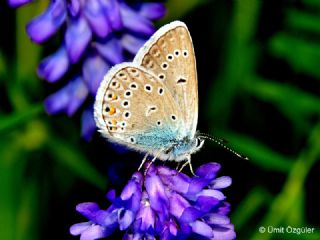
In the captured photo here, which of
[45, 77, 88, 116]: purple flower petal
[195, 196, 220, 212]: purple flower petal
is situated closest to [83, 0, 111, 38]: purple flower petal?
[45, 77, 88, 116]: purple flower petal

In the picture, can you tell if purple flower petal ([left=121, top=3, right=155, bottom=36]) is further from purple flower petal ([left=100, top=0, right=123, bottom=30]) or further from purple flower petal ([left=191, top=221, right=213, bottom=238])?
purple flower petal ([left=191, top=221, right=213, bottom=238])

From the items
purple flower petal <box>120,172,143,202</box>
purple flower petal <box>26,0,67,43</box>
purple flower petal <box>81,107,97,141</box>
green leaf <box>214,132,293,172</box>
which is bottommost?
green leaf <box>214,132,293,172</box>

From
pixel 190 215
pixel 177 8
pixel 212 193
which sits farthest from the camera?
pixel 177 8

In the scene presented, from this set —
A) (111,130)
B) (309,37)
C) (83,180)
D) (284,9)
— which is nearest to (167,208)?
(111,130)

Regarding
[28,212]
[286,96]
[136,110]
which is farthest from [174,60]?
[28,212]

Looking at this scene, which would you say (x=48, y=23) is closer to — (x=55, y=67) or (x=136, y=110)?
(x=55, y=67)

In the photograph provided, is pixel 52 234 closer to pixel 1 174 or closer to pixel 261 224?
pixel 1 174

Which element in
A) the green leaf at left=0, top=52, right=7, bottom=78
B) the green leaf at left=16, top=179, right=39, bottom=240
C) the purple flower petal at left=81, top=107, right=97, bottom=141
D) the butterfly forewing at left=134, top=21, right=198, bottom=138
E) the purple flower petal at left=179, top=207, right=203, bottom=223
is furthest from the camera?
the green leaf at left=0, top=52, right=7, bottom=78
